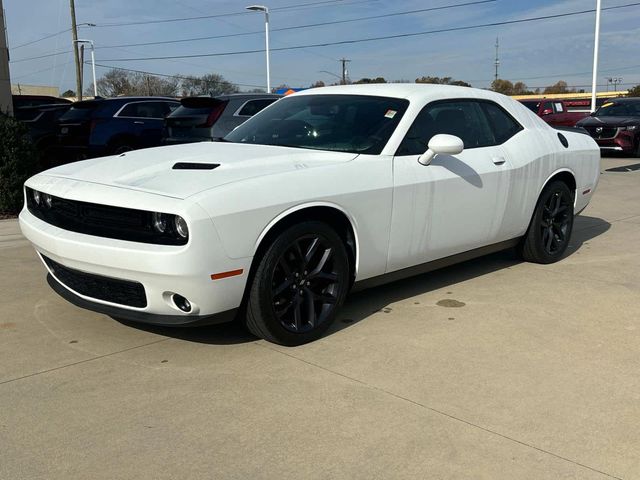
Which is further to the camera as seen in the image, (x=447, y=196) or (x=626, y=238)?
(x=626, y=238)

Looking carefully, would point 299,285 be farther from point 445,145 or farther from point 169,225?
point 445,145

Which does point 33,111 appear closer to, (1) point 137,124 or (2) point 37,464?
(1) point 137,124

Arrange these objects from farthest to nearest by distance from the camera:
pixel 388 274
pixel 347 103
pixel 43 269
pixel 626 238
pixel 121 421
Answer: pixel 626 238 → pixel 43 269 → pixel 347 103 → pixel 388 274 → pixel 121 421

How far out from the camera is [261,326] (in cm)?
369

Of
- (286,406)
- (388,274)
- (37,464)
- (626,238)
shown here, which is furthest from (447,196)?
(626,238)

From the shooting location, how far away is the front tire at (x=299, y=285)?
142 inches

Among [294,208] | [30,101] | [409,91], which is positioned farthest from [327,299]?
[30,101]

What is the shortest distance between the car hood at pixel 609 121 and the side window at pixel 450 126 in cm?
1349

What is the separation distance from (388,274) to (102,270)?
1.87 metres

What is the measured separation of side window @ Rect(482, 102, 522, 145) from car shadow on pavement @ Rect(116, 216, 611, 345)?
1.19 m

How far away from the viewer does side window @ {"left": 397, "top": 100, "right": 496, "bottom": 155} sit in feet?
14.7

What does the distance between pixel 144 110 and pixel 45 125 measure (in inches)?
102

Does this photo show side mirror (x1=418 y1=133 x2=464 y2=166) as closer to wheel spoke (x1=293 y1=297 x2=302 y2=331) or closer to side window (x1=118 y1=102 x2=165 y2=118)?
wheel spoke (x1=293 y1=297 x2=302 y2=331)

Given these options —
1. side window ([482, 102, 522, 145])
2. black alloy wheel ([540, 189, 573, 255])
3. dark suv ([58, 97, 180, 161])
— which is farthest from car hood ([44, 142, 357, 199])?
dark suv ([58, 97, 180, 161])
